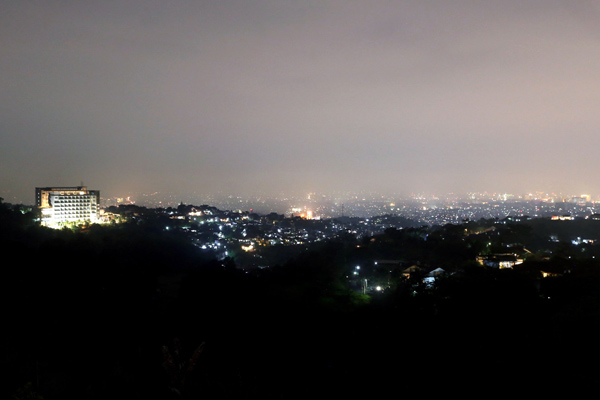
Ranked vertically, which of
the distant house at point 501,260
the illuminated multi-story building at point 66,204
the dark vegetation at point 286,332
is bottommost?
the dark vegetation at point 286,332

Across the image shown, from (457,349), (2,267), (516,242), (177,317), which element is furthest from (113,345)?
(516,242)

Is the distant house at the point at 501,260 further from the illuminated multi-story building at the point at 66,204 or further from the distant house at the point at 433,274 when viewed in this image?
the illuminated multi-story building at the point at 66,204

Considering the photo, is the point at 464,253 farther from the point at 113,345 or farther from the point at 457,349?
the point at 113,345

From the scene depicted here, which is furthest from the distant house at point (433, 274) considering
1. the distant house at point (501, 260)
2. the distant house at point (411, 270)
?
the distant house at point (501, 260)

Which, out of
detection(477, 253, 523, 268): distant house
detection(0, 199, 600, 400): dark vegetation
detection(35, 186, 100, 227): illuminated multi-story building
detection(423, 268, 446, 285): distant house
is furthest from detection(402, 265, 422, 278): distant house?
detection(35, 186, 100, 227): illuminated multi-story building

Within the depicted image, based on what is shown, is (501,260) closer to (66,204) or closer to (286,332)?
(286,332)

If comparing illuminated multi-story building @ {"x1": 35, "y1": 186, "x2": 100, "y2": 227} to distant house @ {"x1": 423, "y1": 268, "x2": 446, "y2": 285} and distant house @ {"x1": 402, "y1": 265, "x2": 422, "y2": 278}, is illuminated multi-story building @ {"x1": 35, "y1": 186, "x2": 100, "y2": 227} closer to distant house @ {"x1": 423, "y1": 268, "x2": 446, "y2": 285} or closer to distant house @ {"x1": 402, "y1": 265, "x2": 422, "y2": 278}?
distant house @ {"x1": 402, "y1": 265, "x2": 422, "y2": 278}
